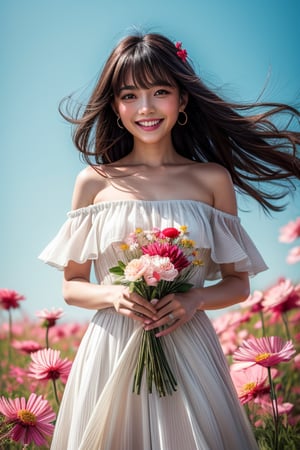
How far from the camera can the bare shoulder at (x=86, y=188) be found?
263 cm

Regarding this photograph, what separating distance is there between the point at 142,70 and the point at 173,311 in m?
0.88

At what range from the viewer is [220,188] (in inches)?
105

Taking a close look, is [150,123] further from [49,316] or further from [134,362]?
[49,316]

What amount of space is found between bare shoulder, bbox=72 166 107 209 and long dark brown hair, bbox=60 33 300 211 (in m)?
0.13

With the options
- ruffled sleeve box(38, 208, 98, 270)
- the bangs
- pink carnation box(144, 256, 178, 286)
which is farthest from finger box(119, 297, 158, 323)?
A: the bangs

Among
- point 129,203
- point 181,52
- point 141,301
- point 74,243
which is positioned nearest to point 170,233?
point 141,301

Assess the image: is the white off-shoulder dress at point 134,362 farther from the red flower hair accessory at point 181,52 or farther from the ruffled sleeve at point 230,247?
the red flower hair accessory at point 181,52

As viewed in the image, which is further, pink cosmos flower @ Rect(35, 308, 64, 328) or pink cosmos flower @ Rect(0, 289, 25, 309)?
pink cosmos flower @ Rect(0, 289, 25, 309)

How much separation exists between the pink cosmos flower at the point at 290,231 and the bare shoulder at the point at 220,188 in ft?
3.15

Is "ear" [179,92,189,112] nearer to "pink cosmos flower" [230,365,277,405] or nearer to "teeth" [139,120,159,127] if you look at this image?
"teeth" [139,120,159,127]

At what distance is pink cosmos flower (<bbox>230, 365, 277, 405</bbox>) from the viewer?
10.1 ft

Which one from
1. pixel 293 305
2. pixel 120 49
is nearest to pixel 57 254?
pixel 120 49

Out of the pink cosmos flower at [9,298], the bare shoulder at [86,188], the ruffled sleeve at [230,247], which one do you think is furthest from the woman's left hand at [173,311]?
the pink cosmos flower at [9,298]

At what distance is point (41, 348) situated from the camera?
3420mm
